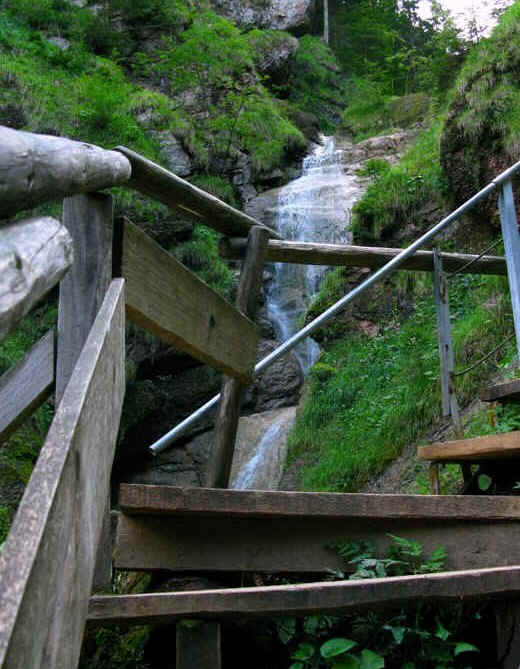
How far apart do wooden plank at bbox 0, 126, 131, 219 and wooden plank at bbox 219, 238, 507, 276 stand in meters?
1.51

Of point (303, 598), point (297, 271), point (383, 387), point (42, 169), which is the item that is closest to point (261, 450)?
point (383, 387)

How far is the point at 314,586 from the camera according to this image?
1726mm

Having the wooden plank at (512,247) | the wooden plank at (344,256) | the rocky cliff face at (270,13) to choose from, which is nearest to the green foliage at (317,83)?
the rocky cliff face at (270,13)

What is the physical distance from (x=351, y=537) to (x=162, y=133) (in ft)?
39.3

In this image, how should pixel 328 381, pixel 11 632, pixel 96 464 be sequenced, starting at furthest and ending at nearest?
pixel 328 381
pixel 96 464
pixel 11 632

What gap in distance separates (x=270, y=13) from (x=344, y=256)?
20.3 metres

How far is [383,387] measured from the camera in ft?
22.9

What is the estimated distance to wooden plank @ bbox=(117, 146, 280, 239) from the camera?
2268 mm

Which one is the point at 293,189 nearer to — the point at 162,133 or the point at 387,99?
the point at 162,133

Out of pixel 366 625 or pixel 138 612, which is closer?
pixel 138 612

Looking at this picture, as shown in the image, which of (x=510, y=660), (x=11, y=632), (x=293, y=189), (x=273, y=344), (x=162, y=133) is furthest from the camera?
(x=293, y=189)

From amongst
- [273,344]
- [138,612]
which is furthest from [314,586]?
[273,344]

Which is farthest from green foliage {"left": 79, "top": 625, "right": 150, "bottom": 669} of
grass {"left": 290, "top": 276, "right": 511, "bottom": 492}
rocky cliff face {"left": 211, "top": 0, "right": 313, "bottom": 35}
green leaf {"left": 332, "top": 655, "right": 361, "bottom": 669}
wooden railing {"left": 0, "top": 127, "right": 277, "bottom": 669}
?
rocky cliff face {"left": 211, "top": 0, "right": 313, "bottom": 35}

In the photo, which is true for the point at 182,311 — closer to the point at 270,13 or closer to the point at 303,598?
the point at 303,598
